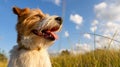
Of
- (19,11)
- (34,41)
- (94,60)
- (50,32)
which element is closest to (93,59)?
(94,60)

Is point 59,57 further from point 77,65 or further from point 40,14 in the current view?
point 40,14

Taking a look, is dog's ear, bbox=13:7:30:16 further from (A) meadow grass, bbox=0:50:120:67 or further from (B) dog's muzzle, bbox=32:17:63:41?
(A) meadow grass, bbox=0:50:120:67

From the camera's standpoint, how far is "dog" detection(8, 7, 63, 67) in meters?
8.09

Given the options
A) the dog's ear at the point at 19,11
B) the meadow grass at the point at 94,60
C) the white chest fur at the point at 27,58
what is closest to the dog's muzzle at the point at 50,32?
the white chest fur at the point at 27,58

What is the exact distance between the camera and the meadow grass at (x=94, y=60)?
9.30 meters

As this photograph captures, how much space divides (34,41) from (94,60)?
84.5 inches

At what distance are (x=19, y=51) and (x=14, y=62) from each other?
279mm

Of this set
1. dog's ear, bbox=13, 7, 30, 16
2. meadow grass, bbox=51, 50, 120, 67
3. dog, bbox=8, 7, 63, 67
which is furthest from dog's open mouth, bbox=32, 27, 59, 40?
meadow grass, bbox=51, 50, 120, 67

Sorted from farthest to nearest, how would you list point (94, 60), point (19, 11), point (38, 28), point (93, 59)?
point (93, 59)
point (94, 60)
point (19, 11)
point (38, 28)

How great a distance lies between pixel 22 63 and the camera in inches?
319

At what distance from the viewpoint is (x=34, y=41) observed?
813cm

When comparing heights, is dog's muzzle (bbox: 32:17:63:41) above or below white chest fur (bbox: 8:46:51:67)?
above

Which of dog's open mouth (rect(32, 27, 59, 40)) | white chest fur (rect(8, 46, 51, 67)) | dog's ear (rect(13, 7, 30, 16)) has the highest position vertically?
dog's ear (rect(13, 7, 30, 16))

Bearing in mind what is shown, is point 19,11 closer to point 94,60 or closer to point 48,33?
point 48,33
